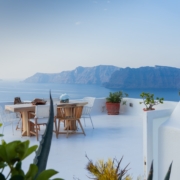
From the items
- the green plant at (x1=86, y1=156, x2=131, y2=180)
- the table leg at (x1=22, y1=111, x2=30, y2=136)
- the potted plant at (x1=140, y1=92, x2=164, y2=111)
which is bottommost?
the table leg at (x1=22, y1=111, x2=30, y2=136)

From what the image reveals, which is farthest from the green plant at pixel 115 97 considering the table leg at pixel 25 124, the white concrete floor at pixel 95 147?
the table leg at pixel 25 124

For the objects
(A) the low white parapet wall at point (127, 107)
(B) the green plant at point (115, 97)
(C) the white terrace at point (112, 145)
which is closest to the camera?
(C) the white terrace at point (112, 145)

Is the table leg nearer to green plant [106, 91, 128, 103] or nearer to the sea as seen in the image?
green plant [106, 91, 128, 103]

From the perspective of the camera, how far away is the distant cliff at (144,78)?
1255 cm

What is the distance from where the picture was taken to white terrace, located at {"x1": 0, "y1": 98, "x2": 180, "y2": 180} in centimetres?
240

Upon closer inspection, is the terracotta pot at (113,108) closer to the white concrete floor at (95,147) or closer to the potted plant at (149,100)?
the potted plant at (149,100)

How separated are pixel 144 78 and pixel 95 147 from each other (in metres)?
8.78

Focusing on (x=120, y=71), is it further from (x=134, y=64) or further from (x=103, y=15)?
(x=103, y=15)

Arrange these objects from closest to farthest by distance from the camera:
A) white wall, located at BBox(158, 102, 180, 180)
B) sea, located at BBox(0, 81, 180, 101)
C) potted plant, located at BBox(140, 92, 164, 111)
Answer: white wall, located at BBox(158, 102, 180, 180) → potted plant, located at BBox(140, 92, 164, 111) → sea, located at BBox(0, 81, 180, 101)

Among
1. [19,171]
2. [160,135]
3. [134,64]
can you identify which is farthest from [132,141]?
[134,64]

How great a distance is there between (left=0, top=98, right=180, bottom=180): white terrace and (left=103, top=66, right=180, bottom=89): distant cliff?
4.56 metres

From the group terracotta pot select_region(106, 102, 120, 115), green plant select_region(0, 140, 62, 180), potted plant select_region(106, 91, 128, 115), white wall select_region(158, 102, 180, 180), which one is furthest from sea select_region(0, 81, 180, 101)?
green plant select_region(0, 140, 62, 180)

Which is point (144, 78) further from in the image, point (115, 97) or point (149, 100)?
point (149, 100)

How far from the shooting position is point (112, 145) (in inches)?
203
